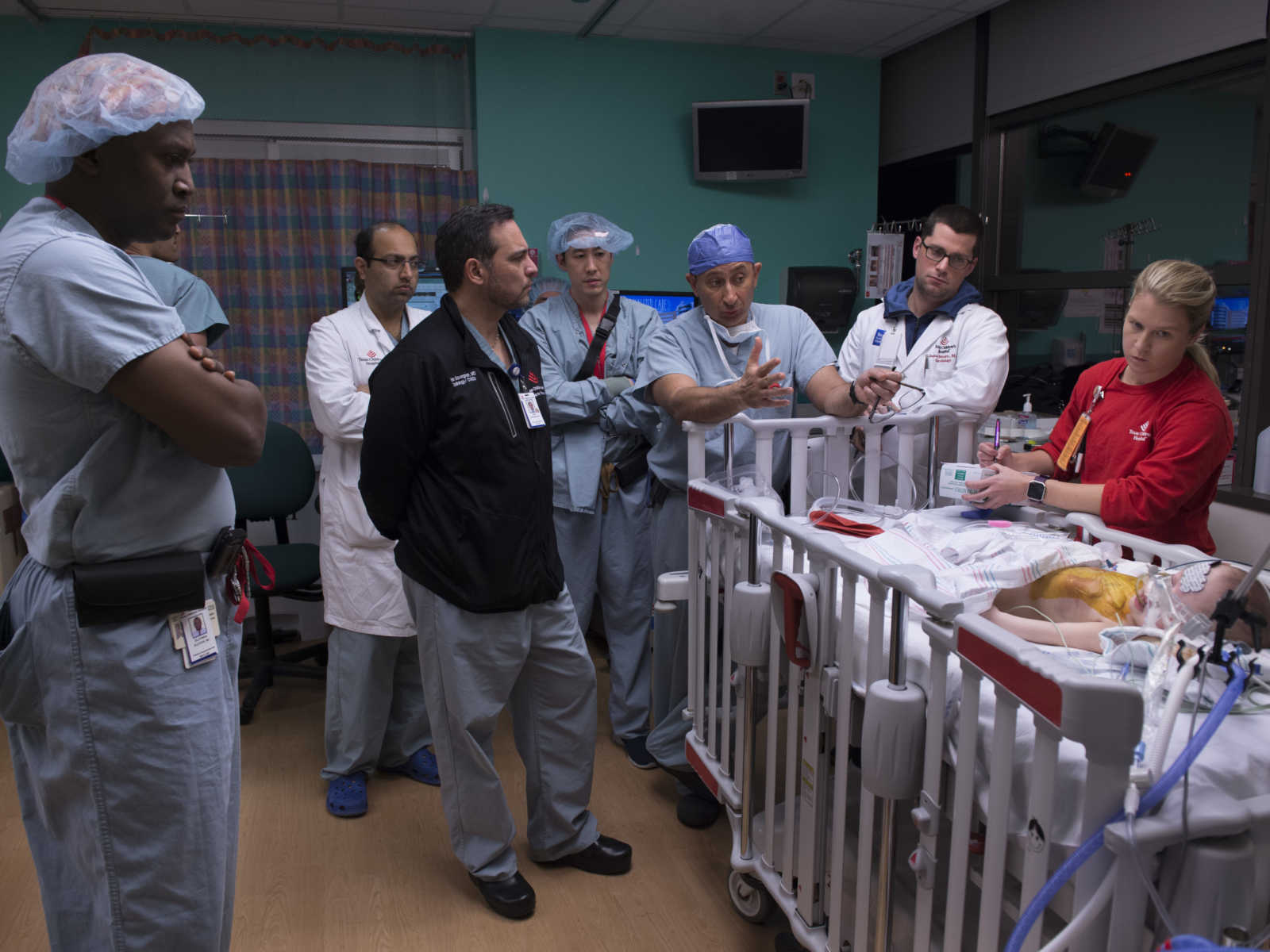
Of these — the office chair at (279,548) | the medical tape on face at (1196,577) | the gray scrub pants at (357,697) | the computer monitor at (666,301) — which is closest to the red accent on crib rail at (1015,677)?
the medical tape on face at (1196,577)

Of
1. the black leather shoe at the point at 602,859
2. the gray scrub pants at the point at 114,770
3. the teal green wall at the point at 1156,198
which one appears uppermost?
the teal green wall at the point at 1156,198

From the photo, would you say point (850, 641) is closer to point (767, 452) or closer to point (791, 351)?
point (767, 452)

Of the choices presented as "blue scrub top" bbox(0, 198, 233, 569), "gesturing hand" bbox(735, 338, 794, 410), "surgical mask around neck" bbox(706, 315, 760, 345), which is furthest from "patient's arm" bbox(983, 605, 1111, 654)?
"blue scrub top" bbox(0, 198, 233, 569)

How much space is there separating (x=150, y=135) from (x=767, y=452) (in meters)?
1.53

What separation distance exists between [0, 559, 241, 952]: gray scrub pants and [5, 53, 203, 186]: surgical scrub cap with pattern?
0.51 m

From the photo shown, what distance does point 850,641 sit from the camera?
4.58 ft

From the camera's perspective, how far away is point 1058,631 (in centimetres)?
148

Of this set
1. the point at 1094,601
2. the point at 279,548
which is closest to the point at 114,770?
the point at 1094,601

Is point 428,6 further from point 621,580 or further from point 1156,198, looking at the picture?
point 1156,198

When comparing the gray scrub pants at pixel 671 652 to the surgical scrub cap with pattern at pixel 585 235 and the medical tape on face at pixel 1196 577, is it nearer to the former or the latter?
the surgical scrub cap with pattern at pixel 585 235

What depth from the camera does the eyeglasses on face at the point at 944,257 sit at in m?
2.64

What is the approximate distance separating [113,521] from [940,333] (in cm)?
224

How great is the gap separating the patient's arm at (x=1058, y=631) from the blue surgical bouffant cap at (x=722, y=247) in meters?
1.15

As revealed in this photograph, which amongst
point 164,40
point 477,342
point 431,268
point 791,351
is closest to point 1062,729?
point 477,342
